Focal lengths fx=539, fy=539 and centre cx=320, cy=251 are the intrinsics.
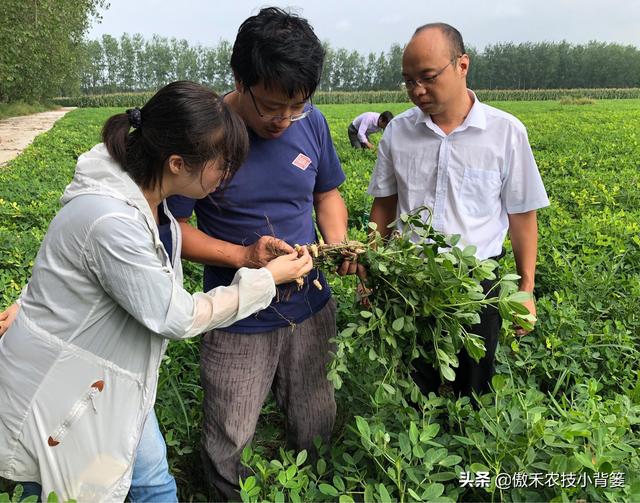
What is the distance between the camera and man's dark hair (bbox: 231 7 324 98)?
1.59 metres

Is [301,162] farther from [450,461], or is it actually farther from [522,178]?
[450,461]

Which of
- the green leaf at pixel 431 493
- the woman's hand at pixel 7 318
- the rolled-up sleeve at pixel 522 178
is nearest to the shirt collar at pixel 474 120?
the rolled-up sleeve at pixel 522 178

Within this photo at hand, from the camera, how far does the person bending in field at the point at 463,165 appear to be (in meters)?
2.05

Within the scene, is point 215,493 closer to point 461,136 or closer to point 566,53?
point 461,136

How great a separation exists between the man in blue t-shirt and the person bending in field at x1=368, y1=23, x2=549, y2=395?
37cm

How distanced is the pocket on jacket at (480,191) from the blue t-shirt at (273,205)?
1.86 feet

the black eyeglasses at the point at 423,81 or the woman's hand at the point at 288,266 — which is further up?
the black eyeglasses at the point at 423,81

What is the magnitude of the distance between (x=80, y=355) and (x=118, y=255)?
1.09ft

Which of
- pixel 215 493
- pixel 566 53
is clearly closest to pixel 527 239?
pixel 215 493

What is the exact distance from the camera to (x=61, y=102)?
62.8 meters

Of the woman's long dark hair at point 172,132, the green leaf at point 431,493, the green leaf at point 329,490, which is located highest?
the woman's long dark hair at point 172,132

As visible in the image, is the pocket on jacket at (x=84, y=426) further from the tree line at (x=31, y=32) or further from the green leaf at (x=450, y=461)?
the tree line at (x=31, y=32)

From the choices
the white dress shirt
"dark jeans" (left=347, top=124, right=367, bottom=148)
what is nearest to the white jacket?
the white dress shirt

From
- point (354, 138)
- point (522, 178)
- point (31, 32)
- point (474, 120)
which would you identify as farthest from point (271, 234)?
point (31, 32)
